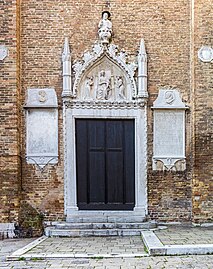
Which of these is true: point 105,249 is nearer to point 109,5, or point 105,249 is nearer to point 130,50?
point 130,50

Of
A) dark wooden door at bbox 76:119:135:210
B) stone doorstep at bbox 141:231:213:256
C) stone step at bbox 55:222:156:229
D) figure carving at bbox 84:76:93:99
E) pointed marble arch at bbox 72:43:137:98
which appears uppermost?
pointed marble arch at bbox 72:43:137:98

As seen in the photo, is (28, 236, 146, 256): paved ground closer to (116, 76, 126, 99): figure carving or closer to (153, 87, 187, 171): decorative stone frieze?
(153, 87, 187, 171): decorative stone frieze

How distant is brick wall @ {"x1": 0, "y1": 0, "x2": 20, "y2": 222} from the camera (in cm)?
986

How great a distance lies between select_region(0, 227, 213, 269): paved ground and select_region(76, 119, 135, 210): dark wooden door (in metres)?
1.29

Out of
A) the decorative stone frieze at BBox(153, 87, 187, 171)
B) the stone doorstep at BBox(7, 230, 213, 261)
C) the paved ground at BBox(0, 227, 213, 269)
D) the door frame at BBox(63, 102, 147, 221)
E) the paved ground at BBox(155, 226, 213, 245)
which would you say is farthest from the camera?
the decorative stone frieze at BBox(153, 87, 187, 171)

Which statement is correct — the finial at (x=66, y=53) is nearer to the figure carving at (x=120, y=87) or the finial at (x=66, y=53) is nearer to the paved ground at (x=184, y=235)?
the figure carving at (x=120, y=87)

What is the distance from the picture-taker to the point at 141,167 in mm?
10273

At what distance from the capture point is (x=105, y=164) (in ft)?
34.1

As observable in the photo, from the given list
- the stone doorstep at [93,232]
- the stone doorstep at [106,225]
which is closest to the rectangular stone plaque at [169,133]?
the stone doorstep at [106,225]

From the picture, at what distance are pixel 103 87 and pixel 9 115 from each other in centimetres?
244

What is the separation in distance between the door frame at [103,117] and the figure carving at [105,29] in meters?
1.72

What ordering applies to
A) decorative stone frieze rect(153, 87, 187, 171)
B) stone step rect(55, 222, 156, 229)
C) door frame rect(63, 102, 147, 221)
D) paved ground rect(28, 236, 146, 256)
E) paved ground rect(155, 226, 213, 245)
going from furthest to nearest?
decorative stone frieze rect(153, 87, 187, 171), door frame rect(63, 102, 147, 221), stone step rect(55, 222, 156, 229), paved ground rect(155, 226, 213, 245), paved ground rect(28, 236, 146, 256)

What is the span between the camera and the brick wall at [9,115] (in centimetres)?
986

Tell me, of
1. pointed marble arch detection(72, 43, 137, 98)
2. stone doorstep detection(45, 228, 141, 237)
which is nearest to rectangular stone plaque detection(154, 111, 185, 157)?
pointed marble arch detection(72, 43, 137, 98)
